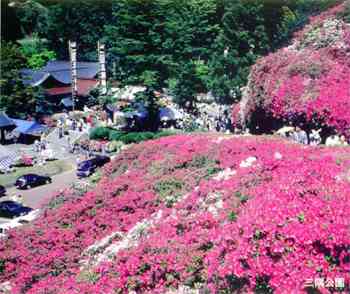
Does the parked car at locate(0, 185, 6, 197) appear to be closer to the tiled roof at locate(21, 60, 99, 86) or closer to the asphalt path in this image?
the asphalt path

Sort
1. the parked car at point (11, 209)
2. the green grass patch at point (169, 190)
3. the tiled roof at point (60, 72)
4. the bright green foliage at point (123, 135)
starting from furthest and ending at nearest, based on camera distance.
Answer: the tiled roof at point (60, 72)
the bright green foliage at point (123, 135)
the parked car at point (11, 209)
the green grass patch at point (169, 190)

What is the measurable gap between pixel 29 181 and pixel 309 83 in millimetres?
24366

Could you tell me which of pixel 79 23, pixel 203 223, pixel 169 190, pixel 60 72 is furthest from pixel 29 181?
pixel 79 23

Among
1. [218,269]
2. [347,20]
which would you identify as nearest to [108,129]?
[347,20]

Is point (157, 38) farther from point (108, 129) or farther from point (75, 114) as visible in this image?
point (75, 114)

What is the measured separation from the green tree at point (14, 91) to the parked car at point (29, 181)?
2238 cm

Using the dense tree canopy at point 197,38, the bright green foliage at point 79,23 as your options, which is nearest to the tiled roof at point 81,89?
the dense tree canopy at point 197,38

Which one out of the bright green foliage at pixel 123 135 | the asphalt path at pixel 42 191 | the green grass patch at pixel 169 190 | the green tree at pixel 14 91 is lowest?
the asphalt path at pixel 42 191

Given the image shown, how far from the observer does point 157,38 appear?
54875 millimetres

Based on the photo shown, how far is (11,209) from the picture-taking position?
3084 centimetres

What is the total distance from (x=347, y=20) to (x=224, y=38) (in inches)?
1583

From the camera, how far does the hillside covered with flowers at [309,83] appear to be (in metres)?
19.5

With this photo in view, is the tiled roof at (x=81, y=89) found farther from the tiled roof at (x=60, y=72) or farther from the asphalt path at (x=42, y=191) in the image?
the asphalt path at (x=42, y=191)

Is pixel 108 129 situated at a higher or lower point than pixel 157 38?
lower
